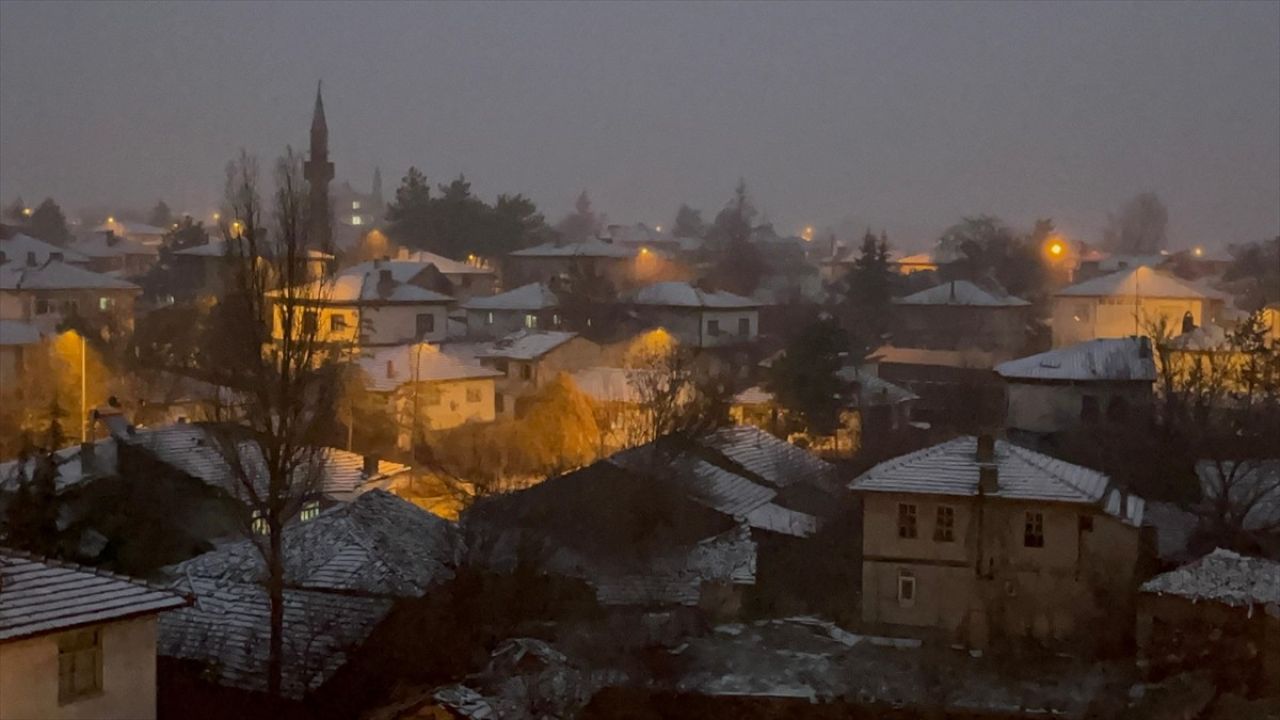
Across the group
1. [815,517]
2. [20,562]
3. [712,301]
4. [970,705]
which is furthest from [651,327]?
[20,562]

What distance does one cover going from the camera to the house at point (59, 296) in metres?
42.8

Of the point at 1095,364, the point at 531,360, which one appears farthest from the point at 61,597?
the point at 531,360

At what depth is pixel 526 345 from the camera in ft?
128

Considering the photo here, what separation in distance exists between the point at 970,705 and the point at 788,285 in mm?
46482

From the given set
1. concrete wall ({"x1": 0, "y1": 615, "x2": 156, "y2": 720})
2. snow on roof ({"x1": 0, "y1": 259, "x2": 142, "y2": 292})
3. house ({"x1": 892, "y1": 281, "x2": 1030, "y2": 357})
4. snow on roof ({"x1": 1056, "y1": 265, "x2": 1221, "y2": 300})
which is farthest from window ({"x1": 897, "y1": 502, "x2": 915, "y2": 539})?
snow on roof ({"x1": 0, "y1": 259, "x2": 142, "y2": 292})

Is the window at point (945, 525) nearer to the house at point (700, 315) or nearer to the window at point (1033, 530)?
the window at point (1033, 530)

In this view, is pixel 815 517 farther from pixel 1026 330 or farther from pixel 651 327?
pixel 1026 330

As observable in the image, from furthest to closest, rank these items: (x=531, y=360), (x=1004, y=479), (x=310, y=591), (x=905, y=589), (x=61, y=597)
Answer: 1. (x=531, y=360)
2. (x=905, y=589)
3. (x=1004, y=479)
4. (x=310, y=591)
5. (x=61, y=597)

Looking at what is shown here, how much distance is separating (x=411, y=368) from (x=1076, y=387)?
17050 millimetres

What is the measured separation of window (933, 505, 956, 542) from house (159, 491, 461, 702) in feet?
24.1

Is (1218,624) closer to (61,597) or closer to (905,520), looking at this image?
(905,520)

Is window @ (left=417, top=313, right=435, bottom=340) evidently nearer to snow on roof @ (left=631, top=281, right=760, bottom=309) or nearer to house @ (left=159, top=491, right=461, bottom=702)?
snow on roof @ (left=631, top=281, right=760, bottom=309)

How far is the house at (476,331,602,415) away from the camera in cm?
3797

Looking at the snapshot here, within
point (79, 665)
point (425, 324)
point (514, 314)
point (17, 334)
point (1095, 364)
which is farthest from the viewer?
point (514, 314)
